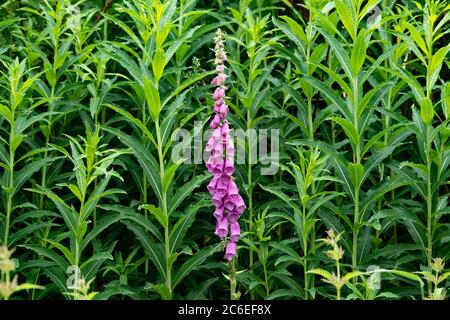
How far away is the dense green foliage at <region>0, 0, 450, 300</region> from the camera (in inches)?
183

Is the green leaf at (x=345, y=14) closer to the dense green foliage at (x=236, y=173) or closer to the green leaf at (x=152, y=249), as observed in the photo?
the dense green foliage at (x=236, y=173)

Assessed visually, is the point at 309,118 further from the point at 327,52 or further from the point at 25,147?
the point at 25,147

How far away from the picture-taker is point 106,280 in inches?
203

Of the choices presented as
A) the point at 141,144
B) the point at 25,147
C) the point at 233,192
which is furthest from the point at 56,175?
the point at 233,192

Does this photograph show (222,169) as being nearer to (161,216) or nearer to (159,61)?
(161,216)

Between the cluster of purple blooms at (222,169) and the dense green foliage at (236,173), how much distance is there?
0.96 ft

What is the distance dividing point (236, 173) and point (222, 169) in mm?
938

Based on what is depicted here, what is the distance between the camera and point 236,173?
16.8 feet

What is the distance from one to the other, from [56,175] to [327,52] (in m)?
2.05

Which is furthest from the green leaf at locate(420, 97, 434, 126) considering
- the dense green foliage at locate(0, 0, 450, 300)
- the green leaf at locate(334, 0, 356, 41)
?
the green leaf at locate(334, 0, 356, 41)

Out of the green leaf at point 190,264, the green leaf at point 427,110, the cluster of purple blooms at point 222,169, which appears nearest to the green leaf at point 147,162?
the green leaf at point 190,264

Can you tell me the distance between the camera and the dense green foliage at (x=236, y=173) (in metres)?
4.65

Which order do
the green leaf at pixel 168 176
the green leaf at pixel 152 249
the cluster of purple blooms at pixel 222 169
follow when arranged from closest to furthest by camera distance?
the cluster of purple blooms at pixel 222 169
the green leaf at pixel 168 176
the green leaf at pixel 152 249

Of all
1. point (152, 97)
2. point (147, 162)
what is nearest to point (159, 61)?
point (152, 97)
